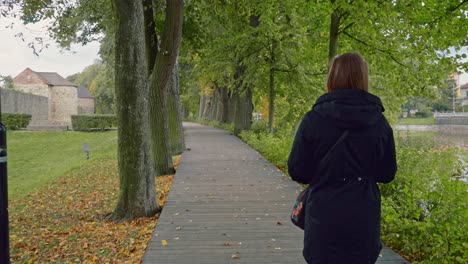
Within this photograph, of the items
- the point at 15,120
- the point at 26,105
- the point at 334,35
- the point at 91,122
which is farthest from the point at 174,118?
the point at 26,105

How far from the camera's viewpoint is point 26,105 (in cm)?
4803

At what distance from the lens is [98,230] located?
700 cm

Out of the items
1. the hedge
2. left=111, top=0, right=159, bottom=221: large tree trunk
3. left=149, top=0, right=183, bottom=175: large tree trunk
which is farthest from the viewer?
the hedge

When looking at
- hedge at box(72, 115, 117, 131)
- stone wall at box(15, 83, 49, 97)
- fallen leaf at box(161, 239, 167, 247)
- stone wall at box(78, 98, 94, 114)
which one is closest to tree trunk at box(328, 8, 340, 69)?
fallen leaf at box(161, 239, 167, 247)

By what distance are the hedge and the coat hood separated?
47.4 m

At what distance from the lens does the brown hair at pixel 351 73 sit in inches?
100

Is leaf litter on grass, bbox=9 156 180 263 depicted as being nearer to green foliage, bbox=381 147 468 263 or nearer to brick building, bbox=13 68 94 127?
green foliage, bbox=381 147 468 263

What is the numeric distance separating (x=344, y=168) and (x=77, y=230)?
599 centimetres

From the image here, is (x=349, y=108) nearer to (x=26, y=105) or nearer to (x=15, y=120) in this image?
(x=15, y=120)

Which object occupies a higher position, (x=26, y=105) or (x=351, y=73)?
(x=26, y=105)

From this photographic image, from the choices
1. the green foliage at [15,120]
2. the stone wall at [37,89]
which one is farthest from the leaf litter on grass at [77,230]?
the stone wall at [37,89]

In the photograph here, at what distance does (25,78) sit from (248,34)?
59.4m

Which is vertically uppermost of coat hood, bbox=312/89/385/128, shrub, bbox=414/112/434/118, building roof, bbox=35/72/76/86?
building roof, bbox=35/72/76/86

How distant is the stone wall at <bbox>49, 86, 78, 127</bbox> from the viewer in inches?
2576
